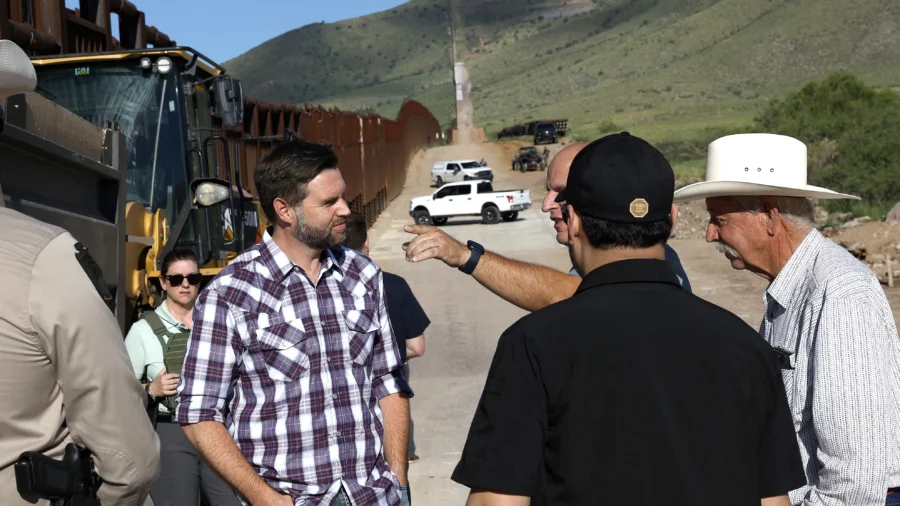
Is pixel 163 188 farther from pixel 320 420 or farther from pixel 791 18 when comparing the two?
pixel 791 18

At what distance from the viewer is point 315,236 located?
146 inches

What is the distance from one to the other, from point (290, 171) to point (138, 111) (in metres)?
4.62

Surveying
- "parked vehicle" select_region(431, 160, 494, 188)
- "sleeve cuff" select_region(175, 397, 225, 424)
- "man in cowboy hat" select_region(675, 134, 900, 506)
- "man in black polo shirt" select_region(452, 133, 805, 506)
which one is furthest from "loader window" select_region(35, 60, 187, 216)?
"parked vehicle" select_region(431, 160, 494, 188)

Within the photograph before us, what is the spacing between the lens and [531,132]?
6956cm

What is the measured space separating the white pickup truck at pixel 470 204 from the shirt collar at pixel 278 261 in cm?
2848

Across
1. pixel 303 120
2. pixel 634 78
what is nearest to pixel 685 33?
pixel 634 78

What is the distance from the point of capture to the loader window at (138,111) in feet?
25.2

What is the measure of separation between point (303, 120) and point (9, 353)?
16403 millimetres

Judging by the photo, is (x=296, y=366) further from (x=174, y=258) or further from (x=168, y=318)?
(x=174, y=258)

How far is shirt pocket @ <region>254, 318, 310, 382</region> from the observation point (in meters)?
3.50

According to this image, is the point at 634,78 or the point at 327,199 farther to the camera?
the point at 634,78

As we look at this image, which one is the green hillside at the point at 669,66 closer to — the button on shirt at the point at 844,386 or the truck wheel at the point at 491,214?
the truck wheel at the point at 491,214

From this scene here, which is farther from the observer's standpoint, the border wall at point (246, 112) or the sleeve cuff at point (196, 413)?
the border wall at point (246, 112)

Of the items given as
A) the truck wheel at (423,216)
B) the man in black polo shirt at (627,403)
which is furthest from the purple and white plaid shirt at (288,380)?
the truck wheel at (423,216)
